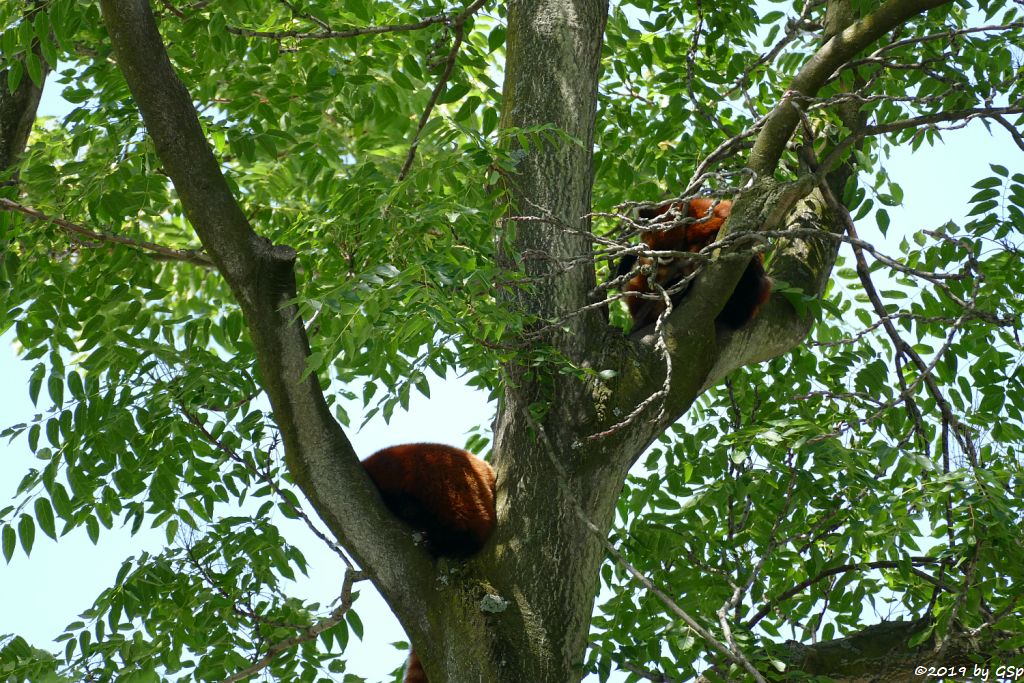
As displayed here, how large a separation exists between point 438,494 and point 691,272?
1455mm

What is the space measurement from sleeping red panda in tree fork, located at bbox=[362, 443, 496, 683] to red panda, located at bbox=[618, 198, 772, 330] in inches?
38.2

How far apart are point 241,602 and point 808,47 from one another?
4302 millimetres

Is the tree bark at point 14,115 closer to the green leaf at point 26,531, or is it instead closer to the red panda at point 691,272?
the green leaf at point 26,531

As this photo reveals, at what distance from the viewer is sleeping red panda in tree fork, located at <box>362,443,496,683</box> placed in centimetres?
330

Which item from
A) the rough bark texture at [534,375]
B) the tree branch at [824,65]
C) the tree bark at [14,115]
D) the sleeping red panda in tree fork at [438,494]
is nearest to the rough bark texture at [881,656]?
the rough bark texture at [534,375]

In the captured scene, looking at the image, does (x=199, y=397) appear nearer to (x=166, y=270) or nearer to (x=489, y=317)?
(x=489, y=317)

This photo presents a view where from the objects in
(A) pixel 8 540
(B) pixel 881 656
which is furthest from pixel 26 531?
A: (B) pixel 881 656

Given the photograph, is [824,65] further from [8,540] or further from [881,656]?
[8,540]

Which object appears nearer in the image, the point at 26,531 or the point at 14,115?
the point at 26,531

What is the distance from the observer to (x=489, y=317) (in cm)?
277

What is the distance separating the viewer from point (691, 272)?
13.3 ft

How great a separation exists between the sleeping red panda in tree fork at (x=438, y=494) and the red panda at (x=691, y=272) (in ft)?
3.18

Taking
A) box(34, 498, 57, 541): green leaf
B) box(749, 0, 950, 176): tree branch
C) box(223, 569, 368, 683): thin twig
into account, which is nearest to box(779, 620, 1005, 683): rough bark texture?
box(223, 569, 368, 683): thin twig

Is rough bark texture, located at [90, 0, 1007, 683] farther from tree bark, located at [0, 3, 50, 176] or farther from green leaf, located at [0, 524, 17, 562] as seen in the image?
tree bark, located at [0, 3, 50, 176]
